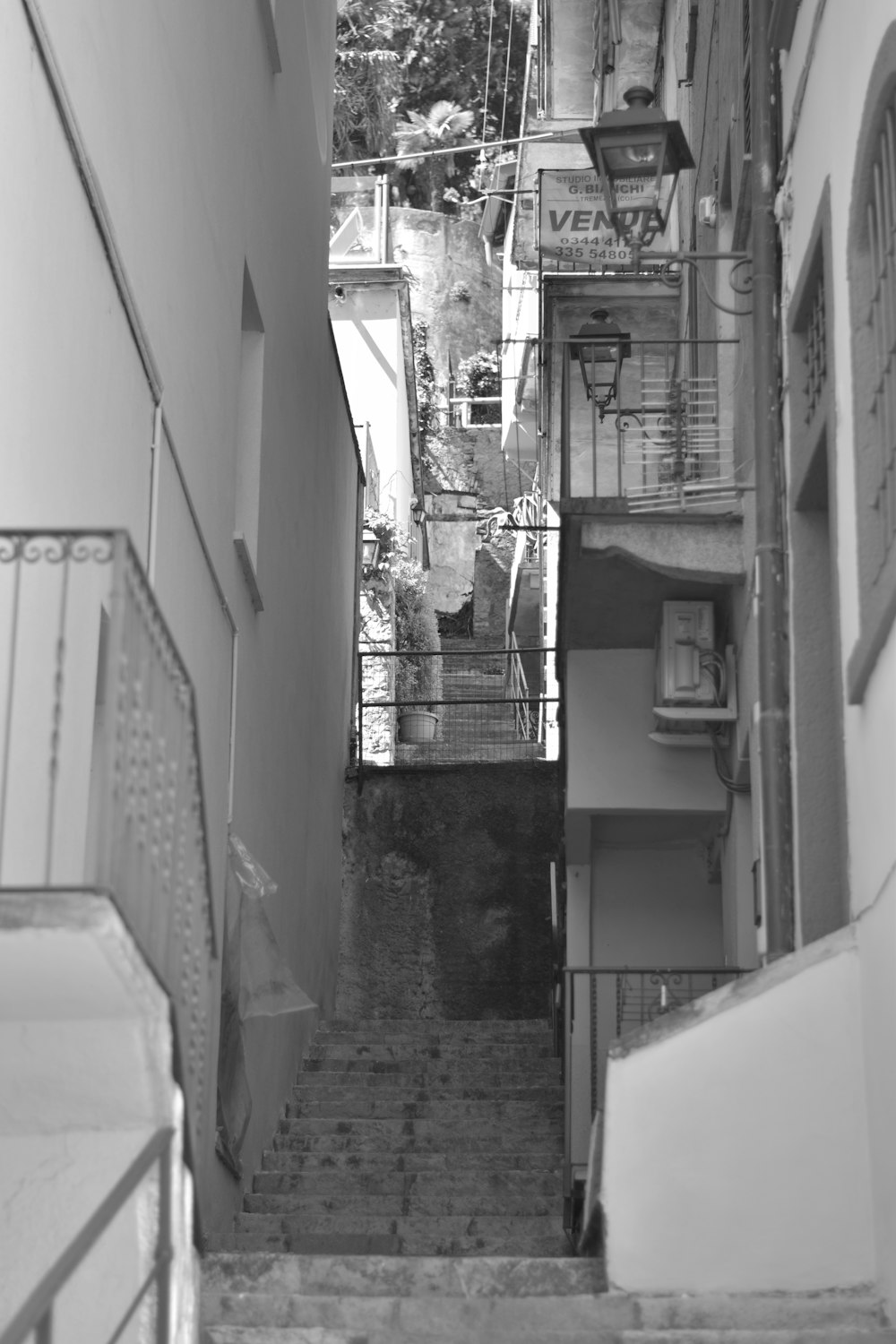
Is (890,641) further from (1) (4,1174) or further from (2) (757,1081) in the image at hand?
(1) (4,1174)

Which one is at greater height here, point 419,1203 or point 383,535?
point 383,535

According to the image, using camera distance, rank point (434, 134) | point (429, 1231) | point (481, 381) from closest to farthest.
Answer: point (429, 1231) → point (481, 381) → point (434, 134)

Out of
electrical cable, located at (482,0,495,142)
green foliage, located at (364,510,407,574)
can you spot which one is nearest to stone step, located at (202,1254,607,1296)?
green foliage, located at (364,510,407,574)

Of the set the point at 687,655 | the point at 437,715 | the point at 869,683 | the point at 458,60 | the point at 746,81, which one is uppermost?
the point at 458,60

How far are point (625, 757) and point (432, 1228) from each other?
4.38 m

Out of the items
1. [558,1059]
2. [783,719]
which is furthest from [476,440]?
[783,719]

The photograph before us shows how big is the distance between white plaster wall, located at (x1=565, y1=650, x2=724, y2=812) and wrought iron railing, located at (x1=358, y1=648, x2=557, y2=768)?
398 centimetres

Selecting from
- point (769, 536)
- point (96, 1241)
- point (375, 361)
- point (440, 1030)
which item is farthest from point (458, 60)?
point (96, 1241)

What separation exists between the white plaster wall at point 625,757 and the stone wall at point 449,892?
509cm

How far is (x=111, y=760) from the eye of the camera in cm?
538

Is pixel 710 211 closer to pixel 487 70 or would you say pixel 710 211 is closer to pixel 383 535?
pixel 383 535

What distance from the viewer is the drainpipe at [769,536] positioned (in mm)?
9016

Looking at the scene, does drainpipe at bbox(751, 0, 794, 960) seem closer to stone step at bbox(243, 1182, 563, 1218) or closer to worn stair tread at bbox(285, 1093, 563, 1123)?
stone step at bbox(243, 1182, 563, 1218)

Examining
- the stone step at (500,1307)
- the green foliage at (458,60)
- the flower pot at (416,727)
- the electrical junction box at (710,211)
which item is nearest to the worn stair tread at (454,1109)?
the stone step at (500,1307)
